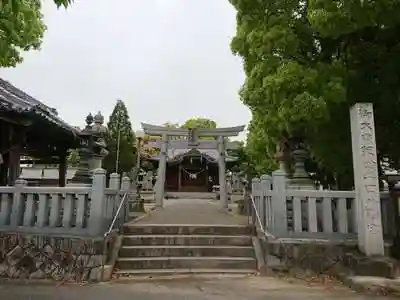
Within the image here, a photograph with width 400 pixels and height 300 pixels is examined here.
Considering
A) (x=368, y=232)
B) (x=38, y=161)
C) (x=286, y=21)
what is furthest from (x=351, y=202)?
(x=38, y=161)

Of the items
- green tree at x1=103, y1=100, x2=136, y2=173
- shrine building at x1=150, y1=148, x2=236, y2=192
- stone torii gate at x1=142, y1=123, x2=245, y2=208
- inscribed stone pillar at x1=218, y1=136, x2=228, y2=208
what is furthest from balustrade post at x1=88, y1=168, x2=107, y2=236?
shrine building at x1=150, y1=148, x2=236, y2=192

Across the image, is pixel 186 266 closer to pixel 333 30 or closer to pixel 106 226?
pixel 106 226

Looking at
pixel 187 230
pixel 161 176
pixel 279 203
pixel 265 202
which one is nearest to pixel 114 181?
pixel 187 230

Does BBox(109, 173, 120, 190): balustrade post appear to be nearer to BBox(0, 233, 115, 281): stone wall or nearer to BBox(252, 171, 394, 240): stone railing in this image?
BBox(0, 233, 115, 281): stone wall

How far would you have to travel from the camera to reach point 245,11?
8734mm

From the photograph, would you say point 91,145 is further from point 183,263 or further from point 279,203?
point 279,203

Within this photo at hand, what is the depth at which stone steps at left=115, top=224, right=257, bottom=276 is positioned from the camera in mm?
7836

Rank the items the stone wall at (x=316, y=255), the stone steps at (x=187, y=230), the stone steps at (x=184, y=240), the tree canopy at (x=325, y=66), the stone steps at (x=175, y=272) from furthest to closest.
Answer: the stone steps at (x=187, y=230), the stone steps at (x=184, y=240), the stone steps at (x=175, y=272), the stone wall at (x=316, y=255), the tree canopy at (x=325, y=66)

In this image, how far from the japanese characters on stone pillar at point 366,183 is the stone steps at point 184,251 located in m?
2.47

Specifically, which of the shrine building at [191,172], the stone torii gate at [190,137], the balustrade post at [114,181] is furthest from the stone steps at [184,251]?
the shrine building at [191,172]

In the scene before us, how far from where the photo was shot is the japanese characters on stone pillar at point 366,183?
270 inches

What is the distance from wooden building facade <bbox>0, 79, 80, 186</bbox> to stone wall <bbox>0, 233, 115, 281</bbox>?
174cm

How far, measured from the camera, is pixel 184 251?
835 centimetres

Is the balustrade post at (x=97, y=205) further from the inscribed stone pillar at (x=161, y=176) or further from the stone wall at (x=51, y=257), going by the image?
the inscribed stone pillar at (x=161, y=176)
